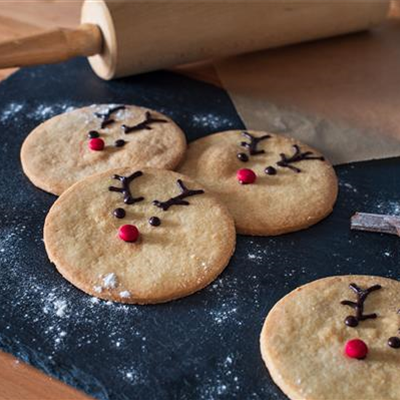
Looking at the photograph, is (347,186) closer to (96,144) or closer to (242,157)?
(242,157)

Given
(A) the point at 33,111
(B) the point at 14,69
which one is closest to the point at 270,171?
(A) the point at 33,111

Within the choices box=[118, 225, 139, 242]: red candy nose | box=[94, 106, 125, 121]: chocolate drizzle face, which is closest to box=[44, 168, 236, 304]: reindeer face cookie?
box=[118, 225, 139, 242]: red candy nose

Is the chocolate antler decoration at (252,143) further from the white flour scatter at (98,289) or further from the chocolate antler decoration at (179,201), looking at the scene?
the white flour scatter at (98,289)

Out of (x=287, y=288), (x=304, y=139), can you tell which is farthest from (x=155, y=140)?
(x=287, y=288)

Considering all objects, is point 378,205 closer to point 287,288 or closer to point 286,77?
point 287,288

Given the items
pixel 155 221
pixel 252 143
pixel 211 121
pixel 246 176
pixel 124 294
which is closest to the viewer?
A: pixel 124 294

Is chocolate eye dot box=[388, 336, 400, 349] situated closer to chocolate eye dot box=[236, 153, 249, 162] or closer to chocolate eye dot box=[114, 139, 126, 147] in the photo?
chocolate eye dot box=[236, 153, 249, 162]
